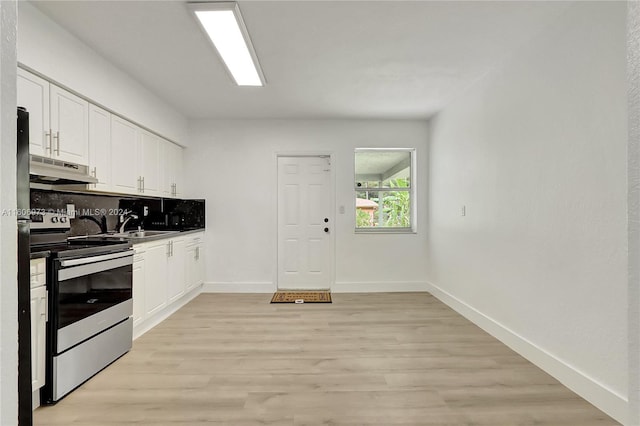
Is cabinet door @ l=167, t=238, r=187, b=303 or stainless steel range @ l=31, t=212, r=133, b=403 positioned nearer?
stainless steel range @ l=31, t=212, r=133, b=403

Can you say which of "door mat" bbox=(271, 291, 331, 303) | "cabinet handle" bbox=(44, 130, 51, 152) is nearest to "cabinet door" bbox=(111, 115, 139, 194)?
"cabinet handle" bbox=(44, 130, 51, 152)

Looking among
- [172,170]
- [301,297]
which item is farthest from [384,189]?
[172,170]

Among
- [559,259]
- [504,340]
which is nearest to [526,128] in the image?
[559,259]

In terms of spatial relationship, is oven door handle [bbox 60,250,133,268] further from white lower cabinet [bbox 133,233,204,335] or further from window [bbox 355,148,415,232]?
window [bbox 355,148,415,232]

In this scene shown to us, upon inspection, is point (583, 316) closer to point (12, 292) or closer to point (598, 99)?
point (598, 99)

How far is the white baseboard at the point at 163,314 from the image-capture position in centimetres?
329

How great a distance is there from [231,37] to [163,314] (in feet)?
9.67

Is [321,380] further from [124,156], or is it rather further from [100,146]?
[124,156]

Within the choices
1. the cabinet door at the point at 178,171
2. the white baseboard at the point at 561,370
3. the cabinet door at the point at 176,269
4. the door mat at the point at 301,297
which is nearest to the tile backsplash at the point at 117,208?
the cabinet door at the point at 178,171

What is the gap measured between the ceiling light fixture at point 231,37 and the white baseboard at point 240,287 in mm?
2896

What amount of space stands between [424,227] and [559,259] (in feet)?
9.01

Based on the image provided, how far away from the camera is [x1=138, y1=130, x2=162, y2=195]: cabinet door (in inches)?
151

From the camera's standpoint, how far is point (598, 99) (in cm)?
211

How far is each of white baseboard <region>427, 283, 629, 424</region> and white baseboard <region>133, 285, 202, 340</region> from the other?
11.0 ft
